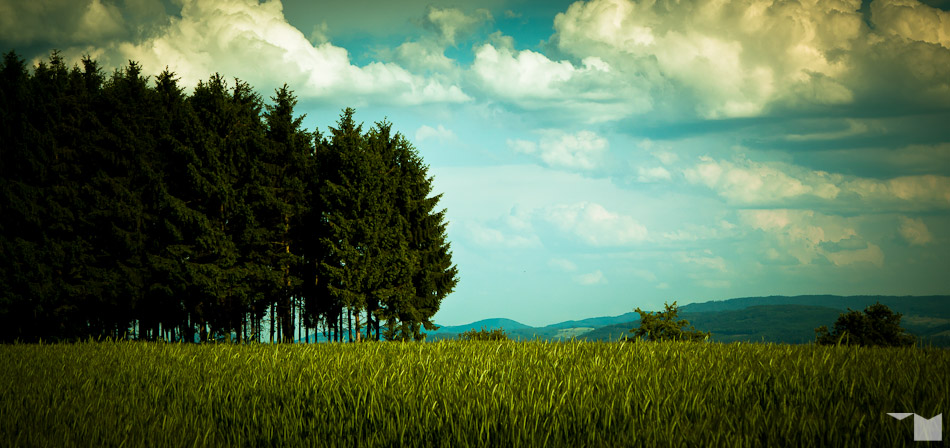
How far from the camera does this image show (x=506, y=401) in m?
6.76

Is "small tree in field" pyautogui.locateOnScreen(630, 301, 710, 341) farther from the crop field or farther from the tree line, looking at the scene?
the crop field

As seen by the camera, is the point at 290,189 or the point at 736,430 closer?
the point at 736,430

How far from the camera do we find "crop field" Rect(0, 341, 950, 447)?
5820mm

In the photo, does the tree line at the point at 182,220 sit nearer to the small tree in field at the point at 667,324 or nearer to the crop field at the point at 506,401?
the small tree in field at the point at 667,324

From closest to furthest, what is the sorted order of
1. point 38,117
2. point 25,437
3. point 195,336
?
Result: point 25,437 < point 38,117 < point 195,336

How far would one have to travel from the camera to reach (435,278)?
136 feet

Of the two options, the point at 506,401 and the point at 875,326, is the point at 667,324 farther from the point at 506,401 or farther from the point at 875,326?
the point at 506,401

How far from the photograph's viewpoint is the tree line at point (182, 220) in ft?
111

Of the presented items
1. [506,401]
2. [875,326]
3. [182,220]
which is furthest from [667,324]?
[506,401]

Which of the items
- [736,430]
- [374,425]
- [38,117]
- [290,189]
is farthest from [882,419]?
[38,117]

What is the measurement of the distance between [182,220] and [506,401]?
31.8 meters

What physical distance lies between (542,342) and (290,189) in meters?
28.3

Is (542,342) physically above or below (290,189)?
below

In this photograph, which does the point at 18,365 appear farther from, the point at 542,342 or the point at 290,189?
the point at 290,189
